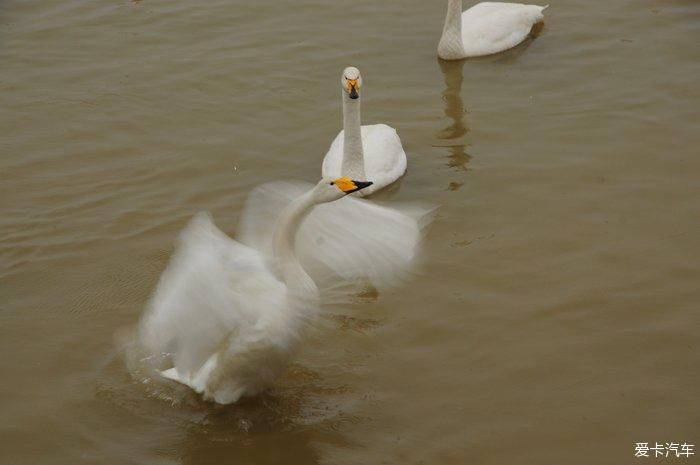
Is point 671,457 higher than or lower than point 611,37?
lower

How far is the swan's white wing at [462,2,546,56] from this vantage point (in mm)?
10516

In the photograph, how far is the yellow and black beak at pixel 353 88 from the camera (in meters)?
7.88

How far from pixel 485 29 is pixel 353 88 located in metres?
3.13

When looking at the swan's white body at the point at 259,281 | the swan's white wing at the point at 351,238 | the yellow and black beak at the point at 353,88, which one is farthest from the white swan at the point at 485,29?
the swan's white body at the point at 259,281

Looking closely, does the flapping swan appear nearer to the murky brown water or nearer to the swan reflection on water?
the murky brown water

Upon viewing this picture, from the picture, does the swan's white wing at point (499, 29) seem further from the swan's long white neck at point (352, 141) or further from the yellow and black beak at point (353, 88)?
the swan's long white neck at point (352, 141)

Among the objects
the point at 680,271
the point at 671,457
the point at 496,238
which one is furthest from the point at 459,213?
the point at 671,457

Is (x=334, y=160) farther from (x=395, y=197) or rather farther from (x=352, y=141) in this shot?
(x=395, y=197)

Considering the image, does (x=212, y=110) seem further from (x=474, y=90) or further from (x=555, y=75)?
(x=555, y=75)

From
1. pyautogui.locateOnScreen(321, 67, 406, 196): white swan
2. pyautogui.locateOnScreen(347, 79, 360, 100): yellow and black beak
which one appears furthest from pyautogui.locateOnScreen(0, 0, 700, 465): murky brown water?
pyautogui.locateOnScreen(347, 79, 360, 100): yellow and black beak

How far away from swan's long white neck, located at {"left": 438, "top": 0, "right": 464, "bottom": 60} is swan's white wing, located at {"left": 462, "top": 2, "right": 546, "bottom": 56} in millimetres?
167

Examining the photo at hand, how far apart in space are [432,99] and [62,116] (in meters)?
3.32

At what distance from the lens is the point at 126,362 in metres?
6.30

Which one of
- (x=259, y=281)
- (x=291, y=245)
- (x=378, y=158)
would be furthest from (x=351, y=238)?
(x=378, y=158)
